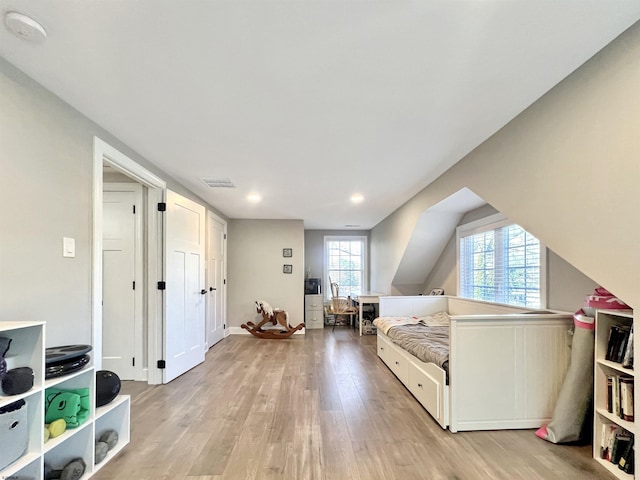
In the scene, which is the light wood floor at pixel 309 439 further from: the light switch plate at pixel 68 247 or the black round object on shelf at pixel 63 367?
the light switch plate at pixel 68 247

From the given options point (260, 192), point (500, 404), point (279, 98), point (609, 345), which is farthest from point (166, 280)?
point (609, 345)

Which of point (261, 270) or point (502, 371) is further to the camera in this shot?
point (261, 270)

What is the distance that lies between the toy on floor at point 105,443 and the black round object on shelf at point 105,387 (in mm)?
237

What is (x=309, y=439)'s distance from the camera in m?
2.41

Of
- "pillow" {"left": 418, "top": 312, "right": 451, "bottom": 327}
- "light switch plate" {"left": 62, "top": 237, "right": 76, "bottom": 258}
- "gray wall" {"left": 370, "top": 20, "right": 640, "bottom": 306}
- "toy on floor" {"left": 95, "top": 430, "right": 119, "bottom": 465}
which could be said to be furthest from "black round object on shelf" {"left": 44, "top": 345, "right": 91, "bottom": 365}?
"pillow" {"left": 418, "top": 312, "right": 451, "bottom": 327}

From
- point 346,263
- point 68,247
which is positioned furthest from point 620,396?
point 346,263

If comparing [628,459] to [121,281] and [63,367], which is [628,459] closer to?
[63,367]

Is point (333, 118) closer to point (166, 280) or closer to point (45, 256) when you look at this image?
point (45, 256)

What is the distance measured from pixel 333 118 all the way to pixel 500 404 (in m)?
2.47

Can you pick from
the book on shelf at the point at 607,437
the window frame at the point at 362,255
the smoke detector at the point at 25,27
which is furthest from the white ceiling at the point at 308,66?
the window frame at the point at 362,255

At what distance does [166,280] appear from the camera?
3.67 metres

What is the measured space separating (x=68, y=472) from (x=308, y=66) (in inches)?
101

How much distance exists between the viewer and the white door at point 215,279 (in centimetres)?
535

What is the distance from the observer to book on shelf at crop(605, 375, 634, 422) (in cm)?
196
